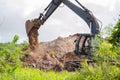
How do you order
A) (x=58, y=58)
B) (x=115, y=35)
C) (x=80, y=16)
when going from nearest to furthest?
(x=115, y=35), (x=80, y=16), (x=58, y=58)

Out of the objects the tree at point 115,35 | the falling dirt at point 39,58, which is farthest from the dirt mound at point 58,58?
the tree at point 115,35

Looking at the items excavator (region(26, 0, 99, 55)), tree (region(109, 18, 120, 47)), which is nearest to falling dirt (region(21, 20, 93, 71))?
excavator (region(26, 0, 99, 55))

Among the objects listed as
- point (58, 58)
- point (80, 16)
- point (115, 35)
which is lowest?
point (115, 35)

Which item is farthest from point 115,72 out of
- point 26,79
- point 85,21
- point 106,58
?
point 85,21

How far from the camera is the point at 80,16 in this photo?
26969 millimetres

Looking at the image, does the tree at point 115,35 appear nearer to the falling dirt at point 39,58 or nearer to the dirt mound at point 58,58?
the dirt mound at point 58,58

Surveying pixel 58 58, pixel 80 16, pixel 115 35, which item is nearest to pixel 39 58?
pixel 58 58

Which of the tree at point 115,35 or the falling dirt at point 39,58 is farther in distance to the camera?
the falling dirt at point 39,58

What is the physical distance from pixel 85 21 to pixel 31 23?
3075 mm

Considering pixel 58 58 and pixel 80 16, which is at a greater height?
pixel 80 16

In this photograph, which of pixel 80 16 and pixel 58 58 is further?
pixel 58 58

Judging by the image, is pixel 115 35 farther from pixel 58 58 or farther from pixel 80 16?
pixel 58 58

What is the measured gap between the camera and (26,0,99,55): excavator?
25891 millimetres

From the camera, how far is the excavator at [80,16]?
84.9 ft
